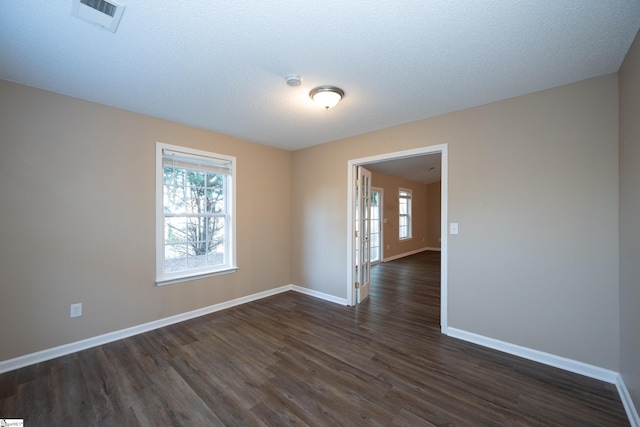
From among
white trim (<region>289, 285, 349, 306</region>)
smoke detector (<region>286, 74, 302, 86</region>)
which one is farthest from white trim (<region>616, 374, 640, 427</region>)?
smoke detector (<region>286, 74, 302, 86</region>)

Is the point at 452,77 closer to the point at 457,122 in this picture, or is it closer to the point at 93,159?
the point at 457,122

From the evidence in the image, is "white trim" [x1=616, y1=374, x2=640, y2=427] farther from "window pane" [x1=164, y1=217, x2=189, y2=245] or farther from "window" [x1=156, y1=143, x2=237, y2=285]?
"window pane" [x1=164, y1=217, x2=189, y2=245]

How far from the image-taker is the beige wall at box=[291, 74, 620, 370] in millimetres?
2041

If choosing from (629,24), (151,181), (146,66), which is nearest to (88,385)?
(151,181)

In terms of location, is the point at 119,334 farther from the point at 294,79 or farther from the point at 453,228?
the point at 453,228

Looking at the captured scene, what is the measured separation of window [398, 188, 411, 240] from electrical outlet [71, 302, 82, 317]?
7.48m

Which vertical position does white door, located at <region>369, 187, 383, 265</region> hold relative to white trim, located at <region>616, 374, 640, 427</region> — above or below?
above

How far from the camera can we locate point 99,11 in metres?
1.42

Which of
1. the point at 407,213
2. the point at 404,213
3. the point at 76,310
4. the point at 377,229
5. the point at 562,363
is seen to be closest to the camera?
the point at 562,363

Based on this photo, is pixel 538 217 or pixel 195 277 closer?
pixel 538 217

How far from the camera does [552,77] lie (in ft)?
6.84

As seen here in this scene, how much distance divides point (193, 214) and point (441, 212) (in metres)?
3.21

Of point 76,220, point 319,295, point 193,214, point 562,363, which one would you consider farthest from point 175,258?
point 562,363

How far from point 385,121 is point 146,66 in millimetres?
2464
